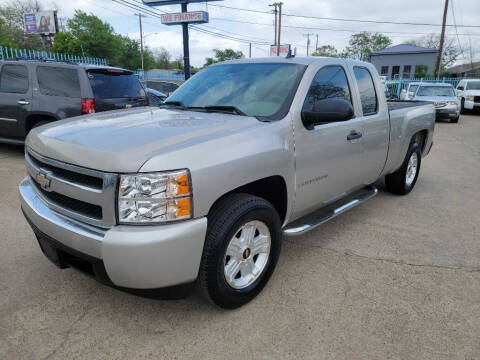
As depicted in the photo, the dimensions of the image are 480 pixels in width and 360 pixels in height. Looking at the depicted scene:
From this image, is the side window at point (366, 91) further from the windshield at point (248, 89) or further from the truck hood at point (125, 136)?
the truck hood at point (125, 136)

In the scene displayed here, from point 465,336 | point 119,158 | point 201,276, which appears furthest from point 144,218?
point 465,336

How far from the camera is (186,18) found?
44.3ft

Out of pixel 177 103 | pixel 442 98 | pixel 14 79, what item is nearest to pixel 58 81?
pixel 14 79

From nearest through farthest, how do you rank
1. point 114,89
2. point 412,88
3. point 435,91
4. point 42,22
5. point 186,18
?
point 114,89, point 186,18, point 435,91, point 412,88, point 42,22

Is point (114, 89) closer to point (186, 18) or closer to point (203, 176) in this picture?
point (203, 176)

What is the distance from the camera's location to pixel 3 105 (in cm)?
678

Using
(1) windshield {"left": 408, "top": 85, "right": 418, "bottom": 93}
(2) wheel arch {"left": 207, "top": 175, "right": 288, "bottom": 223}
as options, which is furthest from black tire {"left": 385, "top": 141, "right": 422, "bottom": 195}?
(1) windshield {"left": 408, "top": 85, "right": 418, "bottom": 93}

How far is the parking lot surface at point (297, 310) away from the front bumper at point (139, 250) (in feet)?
1.63

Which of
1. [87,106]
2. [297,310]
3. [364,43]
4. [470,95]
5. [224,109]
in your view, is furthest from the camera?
[364,43]

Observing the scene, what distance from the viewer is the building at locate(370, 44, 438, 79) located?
163ft

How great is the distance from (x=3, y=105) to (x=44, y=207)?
5507 millimetres

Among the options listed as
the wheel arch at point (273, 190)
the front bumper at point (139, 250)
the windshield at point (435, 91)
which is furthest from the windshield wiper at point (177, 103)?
the windshield at point (435, 91)

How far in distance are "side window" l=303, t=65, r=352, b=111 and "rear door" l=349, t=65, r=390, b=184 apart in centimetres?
22

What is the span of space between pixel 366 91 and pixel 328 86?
0.79 metres
